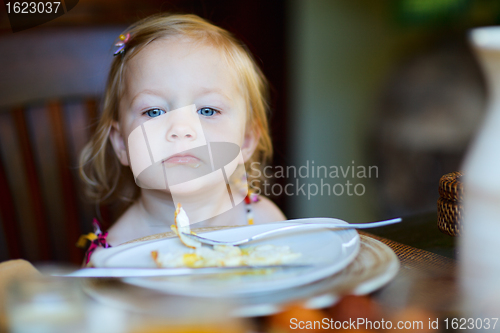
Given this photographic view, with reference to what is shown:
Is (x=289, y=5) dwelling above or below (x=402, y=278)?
above

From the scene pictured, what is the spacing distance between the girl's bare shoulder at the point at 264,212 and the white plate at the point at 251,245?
304mm

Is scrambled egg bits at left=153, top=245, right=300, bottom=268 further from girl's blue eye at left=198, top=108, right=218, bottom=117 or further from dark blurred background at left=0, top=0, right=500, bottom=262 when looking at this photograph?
dark blurred background at left=0, top=0, right=500, bottom=262

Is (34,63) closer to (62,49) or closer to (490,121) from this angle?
(62,49)

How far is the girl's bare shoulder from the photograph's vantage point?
704 mm

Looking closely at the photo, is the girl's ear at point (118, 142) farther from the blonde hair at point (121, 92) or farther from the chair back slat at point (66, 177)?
the chair back slat at point (66, 177)

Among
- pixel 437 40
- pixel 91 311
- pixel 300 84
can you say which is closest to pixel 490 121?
pixel 91 311

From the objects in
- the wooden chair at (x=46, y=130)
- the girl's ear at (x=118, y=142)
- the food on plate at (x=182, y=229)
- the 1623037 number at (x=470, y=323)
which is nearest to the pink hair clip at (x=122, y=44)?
the girl's ear at (x=118, y=142)

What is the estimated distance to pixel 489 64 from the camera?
11.8 inches

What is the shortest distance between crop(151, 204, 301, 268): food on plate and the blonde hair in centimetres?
32

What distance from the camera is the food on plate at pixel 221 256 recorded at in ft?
Answer: 1.04

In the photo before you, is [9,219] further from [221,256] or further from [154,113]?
[221,256]

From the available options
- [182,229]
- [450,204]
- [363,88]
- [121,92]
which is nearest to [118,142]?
[121,92]

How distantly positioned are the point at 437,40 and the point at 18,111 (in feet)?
4.23

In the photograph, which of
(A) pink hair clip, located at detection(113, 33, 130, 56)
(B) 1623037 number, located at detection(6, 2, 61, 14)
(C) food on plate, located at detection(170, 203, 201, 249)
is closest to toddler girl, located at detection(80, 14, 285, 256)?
(A) pink hair clip, located at detection(113, 33, 130, 56)
